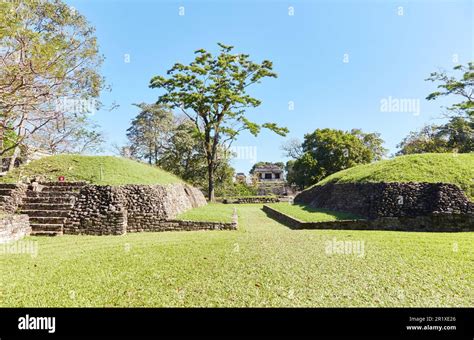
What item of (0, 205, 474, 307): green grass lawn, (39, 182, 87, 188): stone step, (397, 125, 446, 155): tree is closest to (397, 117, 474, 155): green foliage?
(397, 125, 446, 155): tree

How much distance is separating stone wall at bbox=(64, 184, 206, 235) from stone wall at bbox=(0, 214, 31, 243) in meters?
1.16

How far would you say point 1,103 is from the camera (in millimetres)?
9141

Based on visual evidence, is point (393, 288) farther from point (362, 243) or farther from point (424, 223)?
point (424, 223)

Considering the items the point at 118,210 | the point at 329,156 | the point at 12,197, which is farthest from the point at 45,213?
the point at 329,156

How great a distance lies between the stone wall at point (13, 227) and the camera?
25.9ft

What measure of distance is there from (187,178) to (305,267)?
92.6 ft

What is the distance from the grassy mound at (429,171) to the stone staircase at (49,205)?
548 inches

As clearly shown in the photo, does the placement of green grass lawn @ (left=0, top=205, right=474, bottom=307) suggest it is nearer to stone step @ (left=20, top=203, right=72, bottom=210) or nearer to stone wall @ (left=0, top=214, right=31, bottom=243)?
stone wall @ (left=0, top=214, right=31, bottom=243)

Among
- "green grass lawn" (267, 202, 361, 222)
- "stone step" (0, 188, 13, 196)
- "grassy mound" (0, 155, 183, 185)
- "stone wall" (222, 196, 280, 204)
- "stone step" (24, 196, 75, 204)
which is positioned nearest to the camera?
"stone step" (0, 188, 13, 196)

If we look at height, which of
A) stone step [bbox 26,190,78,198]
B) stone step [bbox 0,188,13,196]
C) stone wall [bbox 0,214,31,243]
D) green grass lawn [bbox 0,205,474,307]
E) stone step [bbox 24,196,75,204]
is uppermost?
stone step [bbox 0,188,13,196]

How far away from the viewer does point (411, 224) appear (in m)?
11.3

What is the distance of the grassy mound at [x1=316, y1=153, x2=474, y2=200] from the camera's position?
12.6 m

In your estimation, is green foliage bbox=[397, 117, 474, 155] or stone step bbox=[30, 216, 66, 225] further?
green foliage bbox=[397, 117, 474, 155]
